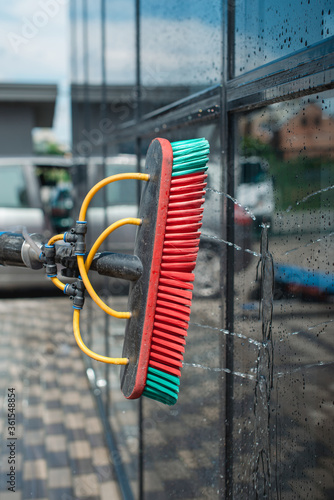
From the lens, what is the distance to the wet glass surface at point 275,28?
1026mm

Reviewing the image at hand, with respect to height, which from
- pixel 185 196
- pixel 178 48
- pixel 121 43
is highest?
pixel 121 43

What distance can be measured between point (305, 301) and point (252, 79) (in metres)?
0.53

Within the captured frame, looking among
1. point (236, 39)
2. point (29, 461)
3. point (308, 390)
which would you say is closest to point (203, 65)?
point (236, 39)

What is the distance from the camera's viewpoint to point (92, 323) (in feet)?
14.9

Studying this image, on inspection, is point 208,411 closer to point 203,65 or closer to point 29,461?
point 203,65

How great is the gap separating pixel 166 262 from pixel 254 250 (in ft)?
1.41

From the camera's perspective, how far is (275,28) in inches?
47.1

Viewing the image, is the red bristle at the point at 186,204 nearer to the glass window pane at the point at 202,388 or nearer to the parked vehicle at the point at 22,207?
the glass window pane at the point at 202,388

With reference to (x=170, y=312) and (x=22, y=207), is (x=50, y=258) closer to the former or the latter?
(x=170, y=312)

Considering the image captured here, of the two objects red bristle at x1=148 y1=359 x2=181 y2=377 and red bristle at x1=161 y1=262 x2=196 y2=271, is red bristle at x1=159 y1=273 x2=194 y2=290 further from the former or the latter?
red bristle at x1=148 y1=359 x2=181 y2=377

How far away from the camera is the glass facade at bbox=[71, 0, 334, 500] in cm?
108

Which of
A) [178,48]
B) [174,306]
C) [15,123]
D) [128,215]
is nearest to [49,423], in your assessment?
[128,215]

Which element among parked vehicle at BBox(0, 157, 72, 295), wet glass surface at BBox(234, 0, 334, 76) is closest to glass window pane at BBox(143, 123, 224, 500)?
wet glass surface at BBox(234, 0, 334, 76)

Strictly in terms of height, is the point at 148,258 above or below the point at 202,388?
above
